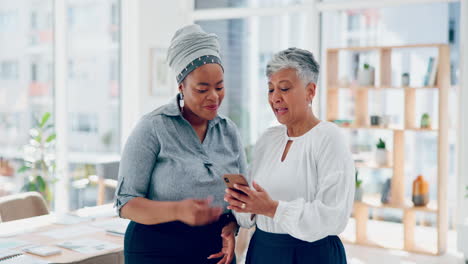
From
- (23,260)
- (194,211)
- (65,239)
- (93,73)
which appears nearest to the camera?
(194,211)

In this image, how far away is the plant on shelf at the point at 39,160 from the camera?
546 cm

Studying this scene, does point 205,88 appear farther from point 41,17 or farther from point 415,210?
point 41,17

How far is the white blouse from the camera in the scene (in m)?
1.65

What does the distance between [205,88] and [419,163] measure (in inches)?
163

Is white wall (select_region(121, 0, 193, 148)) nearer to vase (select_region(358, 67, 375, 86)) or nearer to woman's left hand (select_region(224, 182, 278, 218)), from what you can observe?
vase (select_region(358, 67, 375, 86))

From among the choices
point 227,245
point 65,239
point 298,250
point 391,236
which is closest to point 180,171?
point 227,245

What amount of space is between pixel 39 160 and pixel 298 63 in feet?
14.3

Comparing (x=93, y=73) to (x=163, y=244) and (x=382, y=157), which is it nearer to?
(x=382, y=157)

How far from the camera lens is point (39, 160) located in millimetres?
5504

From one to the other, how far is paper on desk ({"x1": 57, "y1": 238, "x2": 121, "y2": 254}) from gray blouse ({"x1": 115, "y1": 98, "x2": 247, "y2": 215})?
78 centimetres

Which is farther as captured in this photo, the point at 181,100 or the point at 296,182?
the point at 181,100

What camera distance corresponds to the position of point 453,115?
209 inches

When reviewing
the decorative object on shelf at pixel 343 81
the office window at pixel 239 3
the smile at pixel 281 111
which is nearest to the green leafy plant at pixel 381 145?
the decorative object on shelf at pixel 343 81

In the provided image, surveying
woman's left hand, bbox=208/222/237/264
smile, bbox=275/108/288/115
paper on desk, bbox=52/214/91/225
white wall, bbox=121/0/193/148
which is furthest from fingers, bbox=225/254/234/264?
white wall, bbox=121/0/193/148
